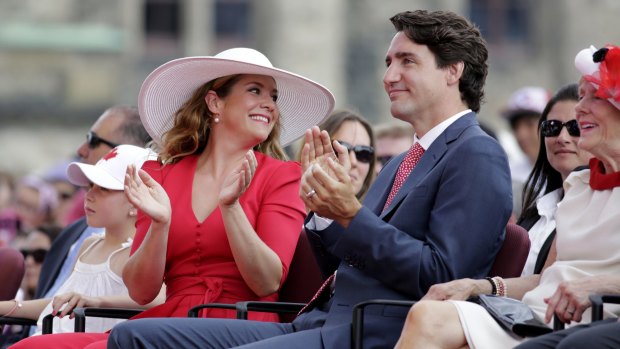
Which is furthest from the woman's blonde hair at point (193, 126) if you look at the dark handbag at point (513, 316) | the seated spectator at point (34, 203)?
the seated spectator at point (34, 203)

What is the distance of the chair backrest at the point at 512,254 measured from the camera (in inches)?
237

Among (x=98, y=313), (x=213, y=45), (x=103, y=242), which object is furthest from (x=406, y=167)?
(x=213, y=45)

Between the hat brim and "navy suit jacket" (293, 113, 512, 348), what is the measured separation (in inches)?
80.1

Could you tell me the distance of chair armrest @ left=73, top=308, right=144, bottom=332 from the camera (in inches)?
271

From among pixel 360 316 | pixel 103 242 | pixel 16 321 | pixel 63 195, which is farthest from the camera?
pixel 63 195

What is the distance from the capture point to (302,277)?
274 inches

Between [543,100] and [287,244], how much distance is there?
4.64 m

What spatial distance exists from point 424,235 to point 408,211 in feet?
0.38

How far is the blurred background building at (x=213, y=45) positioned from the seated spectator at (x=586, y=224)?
16806 mm

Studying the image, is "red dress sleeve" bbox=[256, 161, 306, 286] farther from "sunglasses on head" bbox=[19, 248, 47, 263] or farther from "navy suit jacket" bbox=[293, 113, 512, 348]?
"sunglasses on head" bbox=[19, 248, 47, 263]

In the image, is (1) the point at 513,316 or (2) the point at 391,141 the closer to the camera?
(1) the point at 513,316

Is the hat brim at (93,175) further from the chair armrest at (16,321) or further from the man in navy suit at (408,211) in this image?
the man in navy suit at (408,211)

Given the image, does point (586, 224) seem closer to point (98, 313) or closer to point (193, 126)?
point (193, 126)

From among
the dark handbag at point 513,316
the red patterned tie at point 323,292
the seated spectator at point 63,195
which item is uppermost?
the dark handbag at point 513,316
